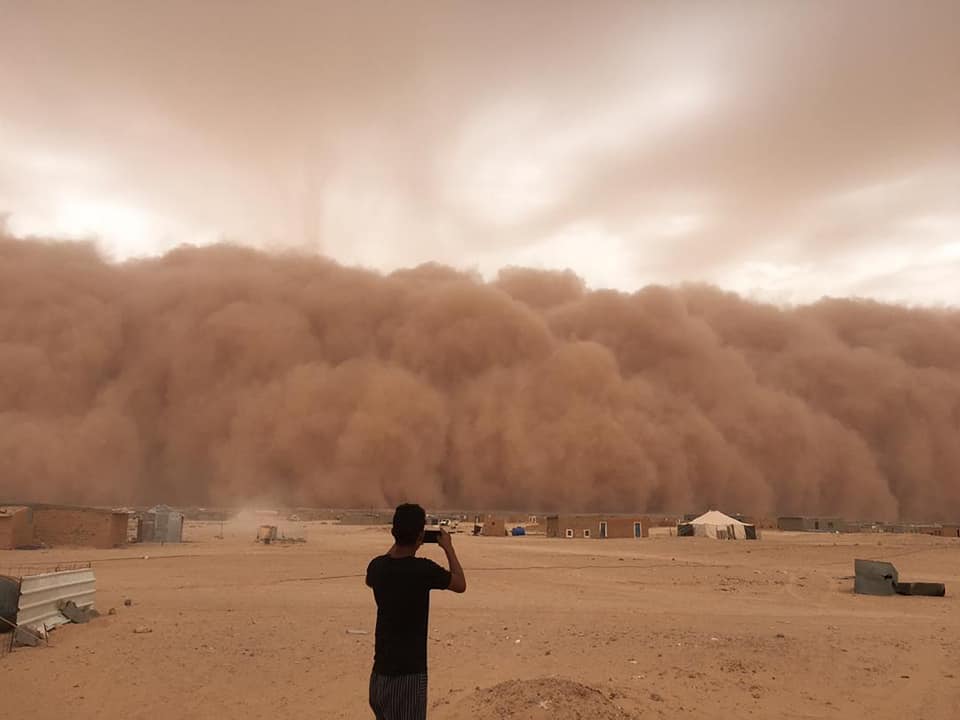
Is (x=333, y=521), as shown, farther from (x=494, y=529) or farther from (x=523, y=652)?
(x=523, y=652)

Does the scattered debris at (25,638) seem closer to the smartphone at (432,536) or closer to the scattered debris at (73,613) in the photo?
the scattered debris at (73,613)

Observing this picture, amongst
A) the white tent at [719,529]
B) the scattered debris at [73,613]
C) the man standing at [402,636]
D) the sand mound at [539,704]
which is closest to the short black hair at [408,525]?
the man standing at [402,636]

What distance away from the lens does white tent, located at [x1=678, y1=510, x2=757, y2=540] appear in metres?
26.7

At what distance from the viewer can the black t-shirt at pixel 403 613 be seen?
2621mm

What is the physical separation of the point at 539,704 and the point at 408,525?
6.11 ft

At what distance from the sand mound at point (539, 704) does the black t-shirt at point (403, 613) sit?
1.53 meters

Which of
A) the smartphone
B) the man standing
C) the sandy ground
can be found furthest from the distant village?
the man standing

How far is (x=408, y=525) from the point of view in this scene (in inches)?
106

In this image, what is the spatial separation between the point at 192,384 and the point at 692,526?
107 ft

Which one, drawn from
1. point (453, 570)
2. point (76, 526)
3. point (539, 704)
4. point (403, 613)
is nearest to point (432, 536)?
point (453, 570)

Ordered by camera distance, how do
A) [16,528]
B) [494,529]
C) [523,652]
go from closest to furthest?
[523,652]
[16,528]
[494,529]

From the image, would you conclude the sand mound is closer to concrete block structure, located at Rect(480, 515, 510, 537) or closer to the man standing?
the man standing

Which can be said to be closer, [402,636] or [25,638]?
[402,636]

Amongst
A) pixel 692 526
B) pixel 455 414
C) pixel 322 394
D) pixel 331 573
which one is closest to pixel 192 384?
pixel 322 394
